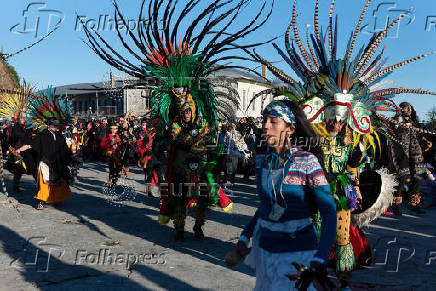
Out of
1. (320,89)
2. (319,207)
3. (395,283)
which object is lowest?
(395,283)

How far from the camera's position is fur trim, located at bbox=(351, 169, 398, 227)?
4434mm

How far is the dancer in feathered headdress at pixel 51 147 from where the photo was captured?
28.1 ft

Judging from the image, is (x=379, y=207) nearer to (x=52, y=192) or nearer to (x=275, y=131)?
(x=275, y=131)

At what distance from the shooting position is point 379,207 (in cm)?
450

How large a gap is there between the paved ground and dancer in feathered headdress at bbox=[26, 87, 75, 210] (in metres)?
0.40

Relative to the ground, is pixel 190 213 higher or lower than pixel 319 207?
lower

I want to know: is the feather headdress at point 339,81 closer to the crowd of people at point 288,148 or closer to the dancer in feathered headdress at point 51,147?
the crowd of people at point 288,148

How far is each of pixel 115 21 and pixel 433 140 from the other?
7770 millimetres

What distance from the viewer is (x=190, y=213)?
27.2 feet

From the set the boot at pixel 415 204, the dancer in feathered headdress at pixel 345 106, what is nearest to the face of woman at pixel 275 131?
the dancer in feathered headdress at pixel 345 106

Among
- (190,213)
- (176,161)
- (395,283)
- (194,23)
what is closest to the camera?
(395,283)

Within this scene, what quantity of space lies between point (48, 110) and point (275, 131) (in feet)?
24.9

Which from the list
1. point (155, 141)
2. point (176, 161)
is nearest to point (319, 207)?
point (176, 161)

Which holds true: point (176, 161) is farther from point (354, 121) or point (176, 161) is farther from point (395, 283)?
point (395, 283)
